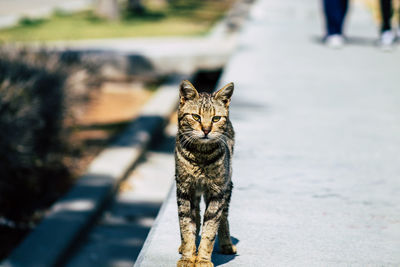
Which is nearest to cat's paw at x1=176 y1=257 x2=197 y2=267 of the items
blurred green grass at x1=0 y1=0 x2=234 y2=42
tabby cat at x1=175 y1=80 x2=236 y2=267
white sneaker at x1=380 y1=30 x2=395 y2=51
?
tabby cat at x1=175 y1=80 x2=236 y2=267

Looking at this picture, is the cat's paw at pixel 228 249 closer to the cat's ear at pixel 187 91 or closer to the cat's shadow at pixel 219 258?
the cat's shadow at pixel 219 258

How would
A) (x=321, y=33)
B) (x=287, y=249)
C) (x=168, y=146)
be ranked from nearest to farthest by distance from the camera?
1. (x=287, y=249)
2. (x=168, y=146)
3. (x=321, y=33)

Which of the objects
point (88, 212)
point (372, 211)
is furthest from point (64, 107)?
point (372, 211)

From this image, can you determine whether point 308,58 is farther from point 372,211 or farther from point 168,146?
point 372,211

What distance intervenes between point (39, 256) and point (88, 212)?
0.84 meters

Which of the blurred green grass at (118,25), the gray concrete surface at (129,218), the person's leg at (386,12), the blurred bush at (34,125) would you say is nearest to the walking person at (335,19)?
the person's leg at (386,12)

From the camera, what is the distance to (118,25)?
17.6 m

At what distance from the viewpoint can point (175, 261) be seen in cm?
258

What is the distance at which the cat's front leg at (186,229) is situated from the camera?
2.39m

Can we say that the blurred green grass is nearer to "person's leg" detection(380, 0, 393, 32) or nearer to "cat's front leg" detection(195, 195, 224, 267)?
"person's leg" detection(380, 0, 393, 32)

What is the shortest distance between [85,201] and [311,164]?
215cm

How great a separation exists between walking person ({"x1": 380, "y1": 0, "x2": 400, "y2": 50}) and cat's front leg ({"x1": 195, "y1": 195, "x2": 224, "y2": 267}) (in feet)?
23.7

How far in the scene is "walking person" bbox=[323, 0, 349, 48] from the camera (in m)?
8.66

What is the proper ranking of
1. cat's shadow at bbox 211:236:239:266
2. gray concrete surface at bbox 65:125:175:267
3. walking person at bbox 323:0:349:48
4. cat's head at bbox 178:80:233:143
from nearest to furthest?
cat's head at bbox 178:80:233:143 < cat's shadow at bbox 211:236:239:266 < gray concrete surface at bbox 65:125:175:267 < walking person at bbox 323:0:349:48
